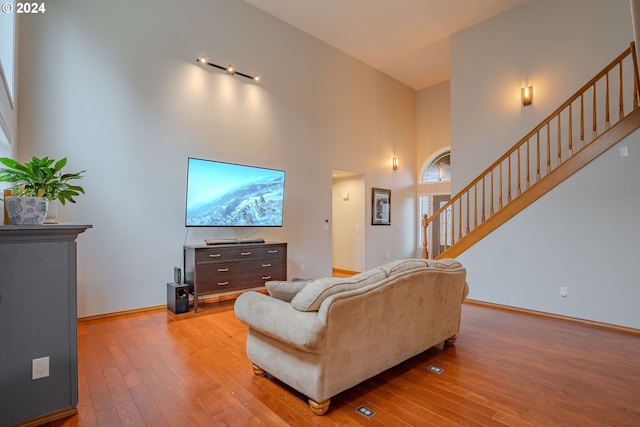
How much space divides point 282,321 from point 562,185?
4061 millimetres

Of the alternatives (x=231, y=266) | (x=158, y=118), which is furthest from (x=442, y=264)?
(x=158, y=118)

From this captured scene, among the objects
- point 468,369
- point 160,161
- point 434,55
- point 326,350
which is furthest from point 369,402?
point 434,55

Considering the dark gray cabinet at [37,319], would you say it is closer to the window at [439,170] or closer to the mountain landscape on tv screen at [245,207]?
the mountain landscape on tv screen at [245,207]

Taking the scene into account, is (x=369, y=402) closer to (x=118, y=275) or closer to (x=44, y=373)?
(x=44, y=373)

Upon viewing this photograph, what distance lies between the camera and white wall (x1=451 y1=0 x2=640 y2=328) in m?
3.64

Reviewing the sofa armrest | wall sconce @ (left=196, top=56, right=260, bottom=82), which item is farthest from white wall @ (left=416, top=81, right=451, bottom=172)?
the sofa armrest

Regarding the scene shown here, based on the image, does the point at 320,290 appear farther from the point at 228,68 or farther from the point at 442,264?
the point at 228,68

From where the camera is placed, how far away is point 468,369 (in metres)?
2.53

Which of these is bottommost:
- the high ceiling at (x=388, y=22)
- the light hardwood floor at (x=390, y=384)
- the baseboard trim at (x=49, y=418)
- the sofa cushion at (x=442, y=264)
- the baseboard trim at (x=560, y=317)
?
the baseboard trim at (x=560, y=317)

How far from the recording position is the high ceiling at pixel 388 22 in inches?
199

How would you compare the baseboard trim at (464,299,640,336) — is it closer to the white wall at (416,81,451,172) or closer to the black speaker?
the black speaker

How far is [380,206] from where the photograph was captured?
285 inches

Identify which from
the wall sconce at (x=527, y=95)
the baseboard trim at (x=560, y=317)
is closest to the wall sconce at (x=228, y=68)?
the wall sconce at (x=527, y=95)

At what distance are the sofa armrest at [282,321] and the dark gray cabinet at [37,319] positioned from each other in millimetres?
1022
